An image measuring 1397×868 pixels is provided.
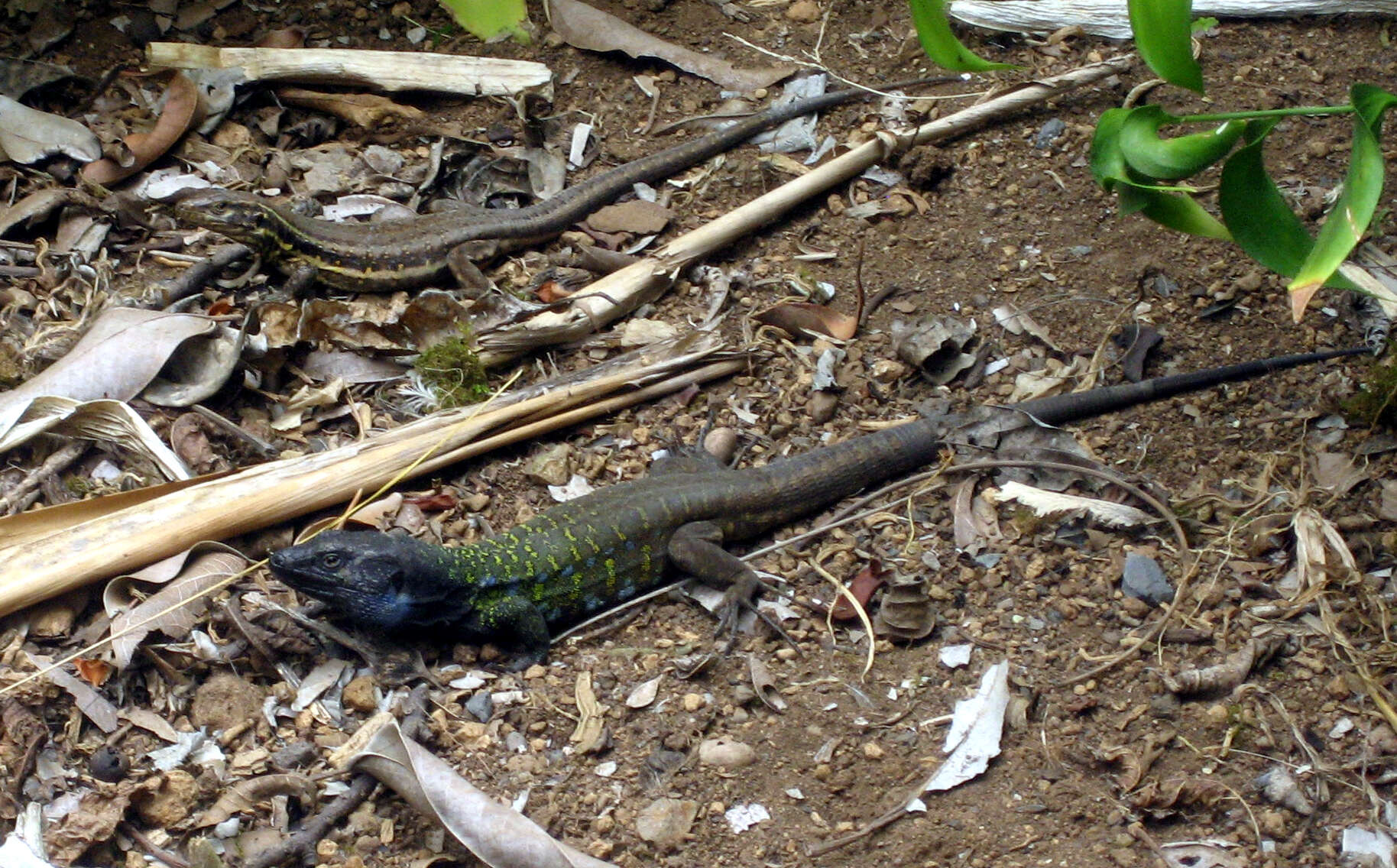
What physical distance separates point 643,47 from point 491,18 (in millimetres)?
991

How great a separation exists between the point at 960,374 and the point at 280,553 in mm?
3239

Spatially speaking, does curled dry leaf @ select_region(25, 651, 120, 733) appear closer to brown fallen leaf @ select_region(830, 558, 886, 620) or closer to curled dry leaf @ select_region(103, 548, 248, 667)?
curled dry leaf @ select_region(103, 548, 248, 667)

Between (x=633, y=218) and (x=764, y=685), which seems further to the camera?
(x=633, y=218)

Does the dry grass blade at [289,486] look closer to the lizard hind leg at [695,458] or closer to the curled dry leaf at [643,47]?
the lizard hind leg at [695,458]

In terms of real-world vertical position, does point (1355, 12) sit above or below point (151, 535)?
above

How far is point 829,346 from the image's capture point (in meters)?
5.91

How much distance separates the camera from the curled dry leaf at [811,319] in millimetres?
5918

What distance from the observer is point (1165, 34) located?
4.10 meters

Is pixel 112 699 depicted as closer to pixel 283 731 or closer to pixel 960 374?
pixel 283 731

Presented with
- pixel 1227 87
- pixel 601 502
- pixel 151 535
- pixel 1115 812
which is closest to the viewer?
pixel 1115 812

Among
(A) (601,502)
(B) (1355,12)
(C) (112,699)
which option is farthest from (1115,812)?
(B) (1355,12)

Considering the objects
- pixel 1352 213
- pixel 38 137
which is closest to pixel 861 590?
pixel 1352 213

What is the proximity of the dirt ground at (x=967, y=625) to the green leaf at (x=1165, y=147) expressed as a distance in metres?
1.41

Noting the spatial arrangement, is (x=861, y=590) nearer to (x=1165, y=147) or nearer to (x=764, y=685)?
(x=764, y=685)
